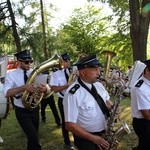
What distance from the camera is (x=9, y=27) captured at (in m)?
23.6

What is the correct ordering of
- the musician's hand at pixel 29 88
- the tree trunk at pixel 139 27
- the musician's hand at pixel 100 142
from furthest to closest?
1. the tree trunk at pixel 139 27
2. the musician's hand at pixel 29 88
3. the musician's hand at pixel 100 142

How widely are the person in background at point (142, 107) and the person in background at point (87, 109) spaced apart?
92cm

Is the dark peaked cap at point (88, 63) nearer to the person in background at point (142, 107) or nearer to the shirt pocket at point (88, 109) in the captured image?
the shirt pocket at point (88, 109)

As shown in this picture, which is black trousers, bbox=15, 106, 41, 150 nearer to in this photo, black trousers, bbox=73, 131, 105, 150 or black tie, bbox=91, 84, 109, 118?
black trousers, bbox=73, 131, 105, 150

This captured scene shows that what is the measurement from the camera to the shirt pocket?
436cm

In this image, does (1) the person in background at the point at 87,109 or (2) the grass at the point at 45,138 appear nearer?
(1) the person in background at the point at 87,109

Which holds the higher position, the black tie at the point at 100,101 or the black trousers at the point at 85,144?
the black tie at the point at 100,101

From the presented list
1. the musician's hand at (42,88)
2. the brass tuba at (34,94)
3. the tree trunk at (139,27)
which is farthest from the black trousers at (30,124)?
the tree trunk at (139,27)

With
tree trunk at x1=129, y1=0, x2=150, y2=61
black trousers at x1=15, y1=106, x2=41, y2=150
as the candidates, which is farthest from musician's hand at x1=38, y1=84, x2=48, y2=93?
tree trunk at x1=129, y1=0, x2=150, y2=61

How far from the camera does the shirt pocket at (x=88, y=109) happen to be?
14.3 feet

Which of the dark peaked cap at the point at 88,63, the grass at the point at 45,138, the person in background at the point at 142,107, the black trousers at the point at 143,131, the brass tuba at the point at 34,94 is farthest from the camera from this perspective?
the grass at the point at 45,138

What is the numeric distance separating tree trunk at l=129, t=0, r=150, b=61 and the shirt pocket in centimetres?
843

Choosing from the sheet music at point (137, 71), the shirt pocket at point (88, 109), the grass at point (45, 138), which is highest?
the sheet music at point (137, 71)

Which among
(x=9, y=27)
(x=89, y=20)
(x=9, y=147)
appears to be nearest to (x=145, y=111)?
(x=9, y=147)
